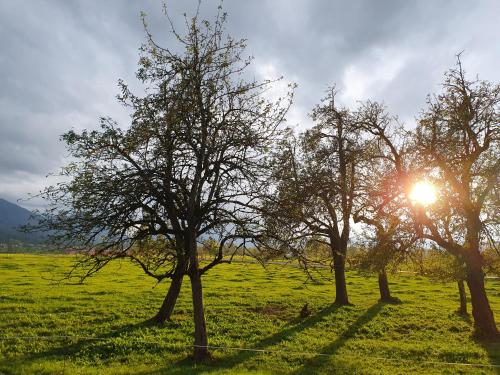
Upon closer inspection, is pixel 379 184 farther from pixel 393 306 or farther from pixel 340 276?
pixel 393 306

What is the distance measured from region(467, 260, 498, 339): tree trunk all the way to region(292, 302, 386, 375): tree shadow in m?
7.01

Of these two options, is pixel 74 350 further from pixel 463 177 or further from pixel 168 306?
pixel 463 177

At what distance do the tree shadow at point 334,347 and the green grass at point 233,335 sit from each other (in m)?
0.06

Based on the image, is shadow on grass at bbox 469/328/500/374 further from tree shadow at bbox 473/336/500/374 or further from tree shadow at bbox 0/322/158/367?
tree shadow at bbox 0/322/158/367

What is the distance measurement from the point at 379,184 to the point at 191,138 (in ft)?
45.7

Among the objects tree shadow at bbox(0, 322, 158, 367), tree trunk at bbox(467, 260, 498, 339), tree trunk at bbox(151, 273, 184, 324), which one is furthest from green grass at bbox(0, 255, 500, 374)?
tree trunk at bbox(467, 260, 498, 339)

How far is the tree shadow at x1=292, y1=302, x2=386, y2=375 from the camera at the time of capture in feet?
55.8

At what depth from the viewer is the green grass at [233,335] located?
1667cm

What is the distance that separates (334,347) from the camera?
21.4 m

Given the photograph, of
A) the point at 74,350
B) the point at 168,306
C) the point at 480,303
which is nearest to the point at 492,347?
the point at 480,303

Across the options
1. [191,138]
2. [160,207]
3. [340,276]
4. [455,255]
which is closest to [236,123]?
[191,138]

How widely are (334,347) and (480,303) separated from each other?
9031 millimetres

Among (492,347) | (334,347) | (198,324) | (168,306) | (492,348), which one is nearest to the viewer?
(198,324)

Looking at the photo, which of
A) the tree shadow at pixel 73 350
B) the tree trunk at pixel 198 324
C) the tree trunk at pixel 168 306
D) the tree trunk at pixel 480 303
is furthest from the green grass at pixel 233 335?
the tree trunk at pixel 480 303
